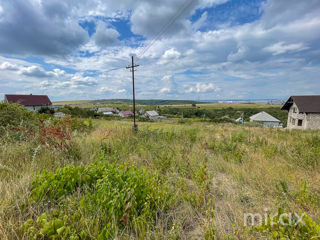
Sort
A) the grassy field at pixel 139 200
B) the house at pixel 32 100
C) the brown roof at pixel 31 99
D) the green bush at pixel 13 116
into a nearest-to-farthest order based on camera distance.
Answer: the grassy field at pixel 139 200, the green bush at pixel 13 116, the house at pixel 32 100, the brown roof at pixel 31 99

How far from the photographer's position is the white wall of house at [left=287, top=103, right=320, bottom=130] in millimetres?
22281

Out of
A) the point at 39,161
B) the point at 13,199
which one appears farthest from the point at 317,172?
the point at 39,161

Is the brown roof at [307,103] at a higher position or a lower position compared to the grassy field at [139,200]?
higher

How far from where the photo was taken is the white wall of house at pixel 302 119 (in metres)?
22.3

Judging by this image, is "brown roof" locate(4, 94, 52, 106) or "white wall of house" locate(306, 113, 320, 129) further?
"brown roof" locate(4, 94, 52, 106)

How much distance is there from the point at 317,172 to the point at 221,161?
1.90m

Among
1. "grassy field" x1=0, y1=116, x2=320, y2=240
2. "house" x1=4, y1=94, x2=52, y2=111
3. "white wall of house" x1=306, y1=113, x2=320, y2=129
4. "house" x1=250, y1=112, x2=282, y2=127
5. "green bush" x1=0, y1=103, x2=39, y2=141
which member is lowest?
"house" x1=250, y1=112, x2=282, y2=127

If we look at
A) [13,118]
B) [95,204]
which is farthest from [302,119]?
[13,118]

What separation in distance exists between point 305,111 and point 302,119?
62.5 inches

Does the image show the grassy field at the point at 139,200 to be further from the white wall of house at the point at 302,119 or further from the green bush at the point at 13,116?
the white wall of house at the point at 302,119

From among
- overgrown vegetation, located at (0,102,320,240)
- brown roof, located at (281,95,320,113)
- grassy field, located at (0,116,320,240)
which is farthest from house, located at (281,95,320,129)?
grassy field, located at (0,116,320,240)

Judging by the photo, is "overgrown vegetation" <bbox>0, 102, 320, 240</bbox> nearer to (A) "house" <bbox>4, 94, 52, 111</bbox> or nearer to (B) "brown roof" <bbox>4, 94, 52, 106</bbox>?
(A) "house" <bbox>4, 94, 52, 111</bbox>

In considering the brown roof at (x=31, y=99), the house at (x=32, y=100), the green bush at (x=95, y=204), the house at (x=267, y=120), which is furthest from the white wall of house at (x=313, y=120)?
the brown roof at (x=31, y=99)

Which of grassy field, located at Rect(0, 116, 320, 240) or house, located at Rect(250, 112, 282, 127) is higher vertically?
grassy field, located at Rect(0, 116, 320, 240)
